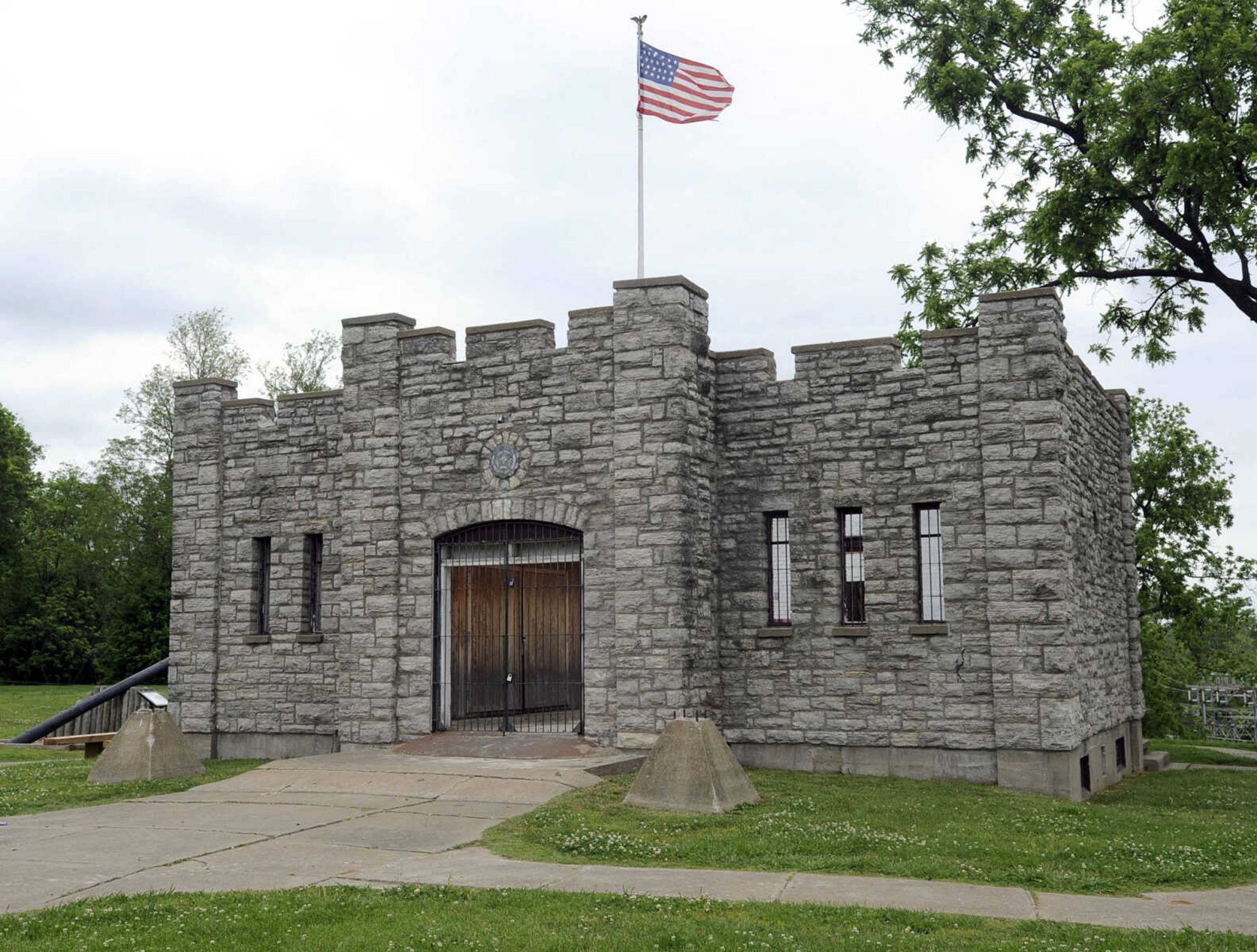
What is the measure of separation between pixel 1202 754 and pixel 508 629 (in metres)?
12.8

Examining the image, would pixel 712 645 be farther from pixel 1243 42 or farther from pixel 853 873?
pixel 1243 42

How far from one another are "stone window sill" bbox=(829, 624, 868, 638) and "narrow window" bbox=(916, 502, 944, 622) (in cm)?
67

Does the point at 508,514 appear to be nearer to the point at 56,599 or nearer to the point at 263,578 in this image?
the point at 263,578

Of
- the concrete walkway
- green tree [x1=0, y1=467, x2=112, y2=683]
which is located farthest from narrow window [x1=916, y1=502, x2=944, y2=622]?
green tree [x1=0, y1=467, x2=112, y2=683]

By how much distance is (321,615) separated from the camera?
1591 centimetres

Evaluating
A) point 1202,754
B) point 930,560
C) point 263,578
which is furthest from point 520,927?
point 1202,754

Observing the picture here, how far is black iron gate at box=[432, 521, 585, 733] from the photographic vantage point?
47.6 ft

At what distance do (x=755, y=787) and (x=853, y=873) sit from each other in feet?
13.5

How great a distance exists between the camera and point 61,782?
45.0 ft

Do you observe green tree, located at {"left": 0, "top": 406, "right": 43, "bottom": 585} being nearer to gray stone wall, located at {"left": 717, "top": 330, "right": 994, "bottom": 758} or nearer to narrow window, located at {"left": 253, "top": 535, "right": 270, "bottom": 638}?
narrow window, located at {"left": 253, "top": 535, "right": 270, "bottom": 638}

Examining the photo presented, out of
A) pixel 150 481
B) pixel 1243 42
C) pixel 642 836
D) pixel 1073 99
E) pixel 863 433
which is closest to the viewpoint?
pixel 642 836

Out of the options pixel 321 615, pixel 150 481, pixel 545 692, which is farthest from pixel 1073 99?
pixel 150 481

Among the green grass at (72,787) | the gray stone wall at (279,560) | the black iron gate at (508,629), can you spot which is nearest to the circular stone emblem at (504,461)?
the black iron gate at (508,629)

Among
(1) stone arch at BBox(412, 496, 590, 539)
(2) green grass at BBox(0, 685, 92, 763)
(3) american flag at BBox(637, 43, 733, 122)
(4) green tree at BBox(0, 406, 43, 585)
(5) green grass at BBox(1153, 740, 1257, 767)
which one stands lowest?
(5) green grass at BBox(1153, 740, 1257, 767)
